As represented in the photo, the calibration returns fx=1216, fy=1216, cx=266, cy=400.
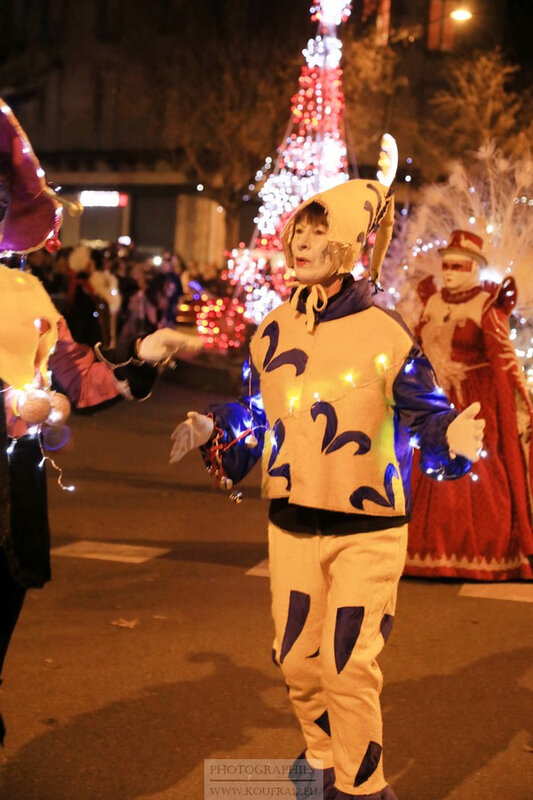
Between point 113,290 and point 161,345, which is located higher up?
point 161,345

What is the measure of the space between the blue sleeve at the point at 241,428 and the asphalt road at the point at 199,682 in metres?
1.13

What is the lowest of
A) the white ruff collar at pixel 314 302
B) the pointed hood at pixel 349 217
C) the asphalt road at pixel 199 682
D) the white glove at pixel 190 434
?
the asphalt road at pixel 199 682

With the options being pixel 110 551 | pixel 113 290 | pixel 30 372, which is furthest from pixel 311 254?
pixel 113 290

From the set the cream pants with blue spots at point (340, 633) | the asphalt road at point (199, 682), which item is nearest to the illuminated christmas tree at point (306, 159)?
the asphalt road at point (199, 682)

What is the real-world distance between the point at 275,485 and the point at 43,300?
92 centimetres

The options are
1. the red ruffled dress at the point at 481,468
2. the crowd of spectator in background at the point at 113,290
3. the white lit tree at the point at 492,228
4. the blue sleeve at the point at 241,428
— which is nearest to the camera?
the blue sleeve at the point at 241,428

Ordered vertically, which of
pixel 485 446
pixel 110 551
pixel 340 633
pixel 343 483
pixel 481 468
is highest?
pixel 343 483

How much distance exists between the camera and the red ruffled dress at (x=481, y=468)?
710 centimetres

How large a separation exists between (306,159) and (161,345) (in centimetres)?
1318

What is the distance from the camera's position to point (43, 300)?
3.59 meters

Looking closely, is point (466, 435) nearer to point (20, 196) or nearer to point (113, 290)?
point (20, 196)

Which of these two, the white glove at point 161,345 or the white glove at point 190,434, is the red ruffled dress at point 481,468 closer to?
the white glove at point 190,434

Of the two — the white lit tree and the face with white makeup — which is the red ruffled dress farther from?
the face with white makeup

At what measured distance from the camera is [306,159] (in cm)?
1652
